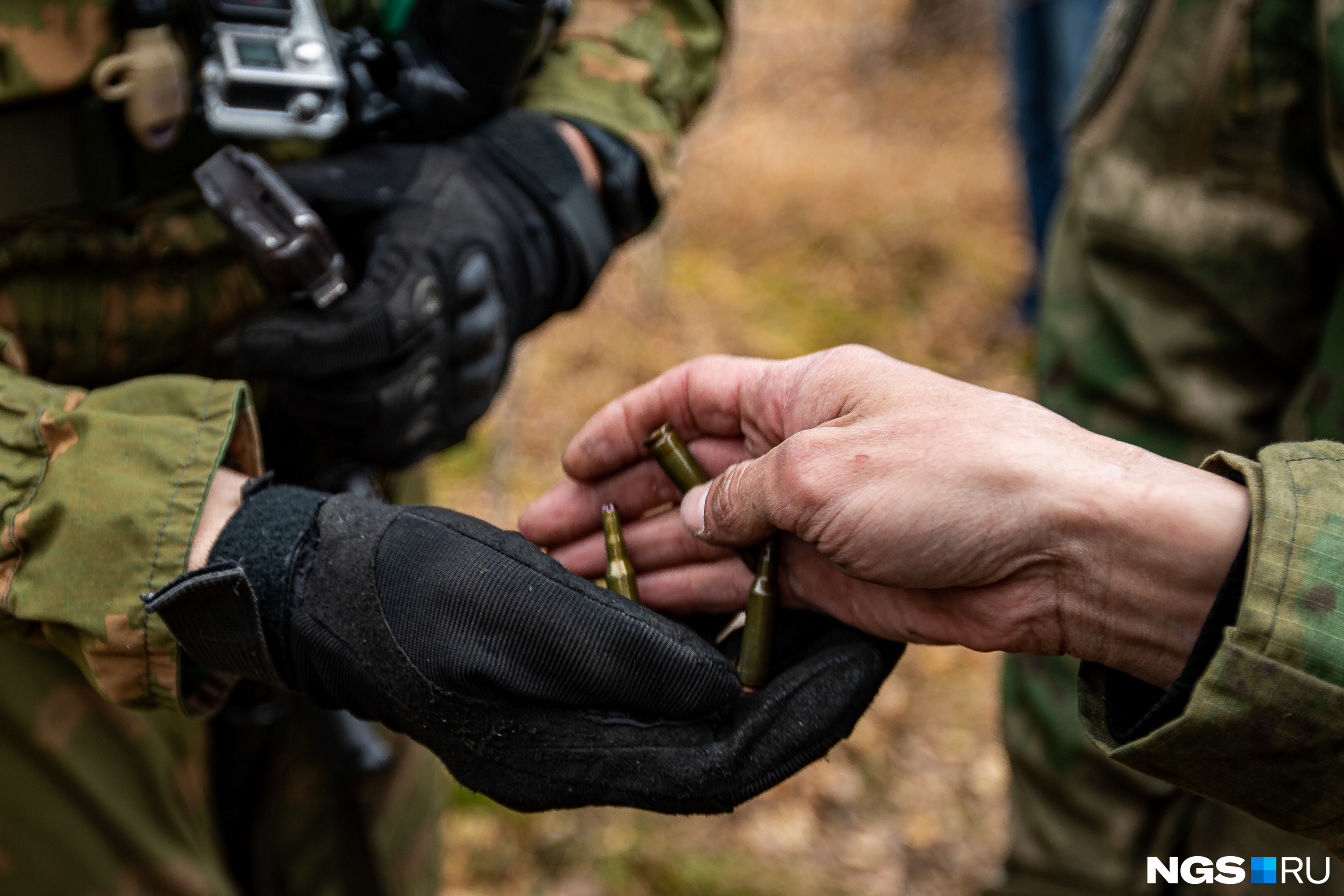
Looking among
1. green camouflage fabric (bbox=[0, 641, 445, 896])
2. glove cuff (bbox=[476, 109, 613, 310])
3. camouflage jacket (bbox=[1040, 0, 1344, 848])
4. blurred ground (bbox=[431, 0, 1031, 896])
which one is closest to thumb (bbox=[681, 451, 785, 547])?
glove cuff (bbox=[476, 109, 613, 310])

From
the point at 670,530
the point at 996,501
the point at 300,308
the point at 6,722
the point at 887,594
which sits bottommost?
the point at 6,722

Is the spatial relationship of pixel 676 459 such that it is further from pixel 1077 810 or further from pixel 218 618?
pixel 1077 810

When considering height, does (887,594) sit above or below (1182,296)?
below

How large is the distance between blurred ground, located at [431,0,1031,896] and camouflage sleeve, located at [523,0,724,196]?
2.32 metres

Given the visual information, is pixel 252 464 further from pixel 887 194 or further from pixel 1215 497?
pixel 887 194

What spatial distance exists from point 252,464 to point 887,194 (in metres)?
6.33

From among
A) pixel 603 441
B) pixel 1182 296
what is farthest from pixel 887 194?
pixel 603 441

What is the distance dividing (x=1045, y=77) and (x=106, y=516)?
542 centimetres

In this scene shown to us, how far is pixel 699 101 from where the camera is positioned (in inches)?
116

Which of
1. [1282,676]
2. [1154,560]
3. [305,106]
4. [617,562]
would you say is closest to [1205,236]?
[1154,560]

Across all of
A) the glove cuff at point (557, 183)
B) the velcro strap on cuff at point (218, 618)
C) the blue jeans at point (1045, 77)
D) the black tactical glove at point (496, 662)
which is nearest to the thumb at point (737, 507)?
the black tactical glove at point (496, 662)

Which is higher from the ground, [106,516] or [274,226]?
[274,226]

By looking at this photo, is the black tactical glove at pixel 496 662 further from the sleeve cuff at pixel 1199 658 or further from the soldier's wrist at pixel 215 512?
the sleeve cuff at pixel 1199 658

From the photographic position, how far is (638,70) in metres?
2.66
